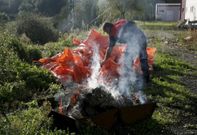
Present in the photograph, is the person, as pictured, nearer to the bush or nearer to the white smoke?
the white smoke

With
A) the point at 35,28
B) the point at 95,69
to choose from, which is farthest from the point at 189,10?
the point at 95,69

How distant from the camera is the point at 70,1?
45.8 metres

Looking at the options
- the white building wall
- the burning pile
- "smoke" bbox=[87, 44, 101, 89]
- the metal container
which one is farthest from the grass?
the white building wall

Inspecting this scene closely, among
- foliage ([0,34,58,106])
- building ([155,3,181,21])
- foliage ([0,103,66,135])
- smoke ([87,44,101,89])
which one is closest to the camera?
foliage ([0,103,66,135])

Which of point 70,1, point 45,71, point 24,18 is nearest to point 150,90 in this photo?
point 45,71

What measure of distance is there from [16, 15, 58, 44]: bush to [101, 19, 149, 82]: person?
51.4ft

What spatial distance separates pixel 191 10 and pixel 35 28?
62.9ft

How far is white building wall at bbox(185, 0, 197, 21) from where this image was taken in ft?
127

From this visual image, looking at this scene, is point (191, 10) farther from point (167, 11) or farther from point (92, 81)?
point (92, 81)

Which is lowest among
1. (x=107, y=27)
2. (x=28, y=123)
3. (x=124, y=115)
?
(x=124, y=115)

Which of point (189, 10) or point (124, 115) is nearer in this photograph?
point (124, 115)

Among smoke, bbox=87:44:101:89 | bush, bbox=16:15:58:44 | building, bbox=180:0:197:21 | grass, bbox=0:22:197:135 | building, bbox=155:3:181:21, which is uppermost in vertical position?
smoke, bbox=87:44:101:89

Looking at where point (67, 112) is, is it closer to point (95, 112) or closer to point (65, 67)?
point (95, 112)

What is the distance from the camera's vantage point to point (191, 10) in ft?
132
